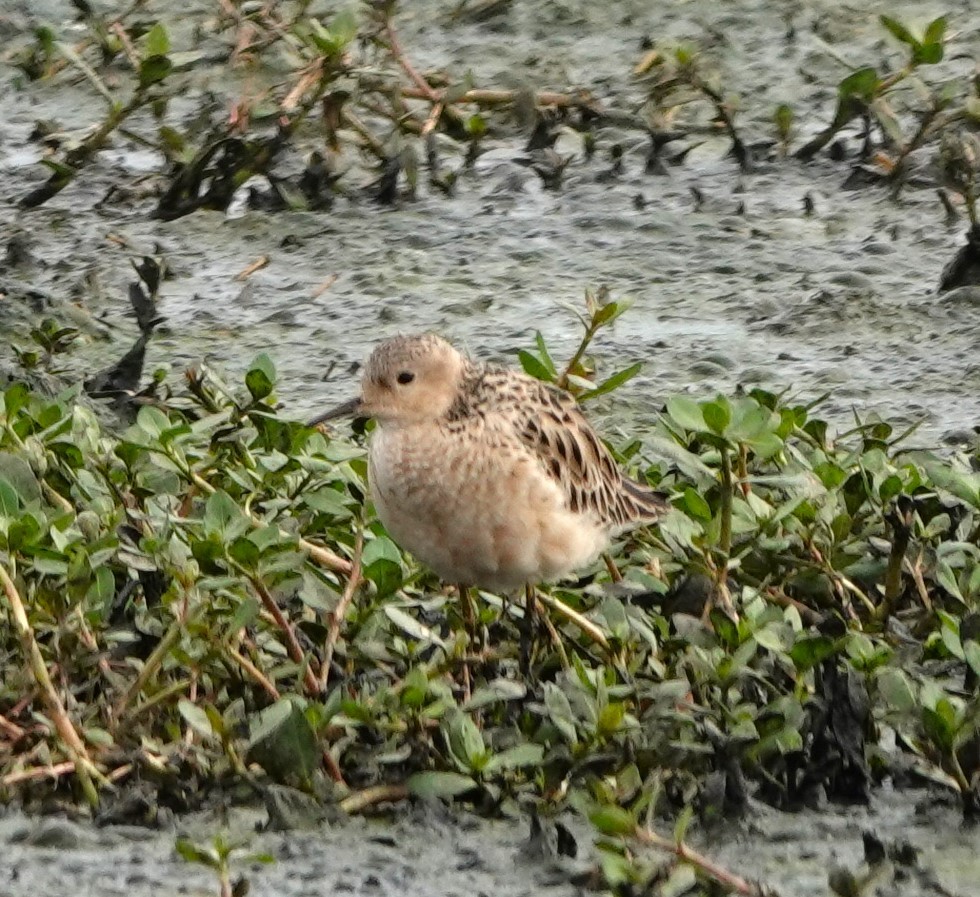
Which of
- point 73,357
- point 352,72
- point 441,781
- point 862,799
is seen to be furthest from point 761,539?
point 352,72

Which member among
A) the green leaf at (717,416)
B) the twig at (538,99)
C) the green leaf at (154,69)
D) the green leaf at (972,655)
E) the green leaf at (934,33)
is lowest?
the twig at (538,99)

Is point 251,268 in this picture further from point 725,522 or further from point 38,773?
point 38,773

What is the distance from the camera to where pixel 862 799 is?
439 cm

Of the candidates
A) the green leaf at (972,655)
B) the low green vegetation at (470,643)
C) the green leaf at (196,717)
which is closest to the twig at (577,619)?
the low green vegetation at (470,643)

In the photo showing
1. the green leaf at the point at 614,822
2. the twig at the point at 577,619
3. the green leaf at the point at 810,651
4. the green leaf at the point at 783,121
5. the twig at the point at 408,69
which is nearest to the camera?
the green leaf at the point at 614,822

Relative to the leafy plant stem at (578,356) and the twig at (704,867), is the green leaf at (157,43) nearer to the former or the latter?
the leafy plant stem at (578,356)

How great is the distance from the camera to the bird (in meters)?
4.67

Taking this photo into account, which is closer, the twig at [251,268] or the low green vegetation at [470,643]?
the low green vegetation at [470,643]

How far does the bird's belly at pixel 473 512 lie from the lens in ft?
15.3

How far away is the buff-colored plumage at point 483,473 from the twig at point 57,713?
0.79 metres

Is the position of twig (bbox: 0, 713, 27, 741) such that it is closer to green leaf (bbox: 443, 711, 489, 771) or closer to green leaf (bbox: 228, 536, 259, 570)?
green leaf (bbox: 228, 536, 259, 570)

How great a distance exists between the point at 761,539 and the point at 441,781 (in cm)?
111

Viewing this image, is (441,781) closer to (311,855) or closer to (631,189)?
(311,855)

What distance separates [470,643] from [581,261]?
137 inches
